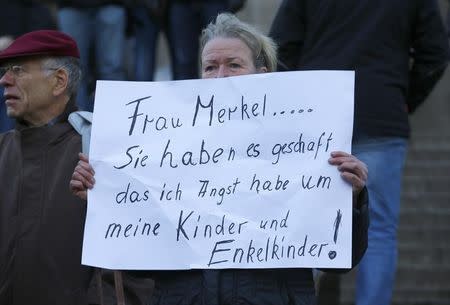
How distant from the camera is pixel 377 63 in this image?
637cm

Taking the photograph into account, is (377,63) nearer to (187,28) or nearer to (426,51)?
(426,51)

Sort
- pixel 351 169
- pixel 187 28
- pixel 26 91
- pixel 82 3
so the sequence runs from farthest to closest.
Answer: pixel 187 28 → pixel 82 3 → pixel 26 91 → pixel 351 169

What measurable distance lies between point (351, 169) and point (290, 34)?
6.86 feet

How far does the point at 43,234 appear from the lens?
523 cm

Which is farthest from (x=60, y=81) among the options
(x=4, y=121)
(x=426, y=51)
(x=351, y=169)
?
(x=4, y=121)

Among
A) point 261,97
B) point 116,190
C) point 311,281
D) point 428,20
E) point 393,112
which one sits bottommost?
point 311,281

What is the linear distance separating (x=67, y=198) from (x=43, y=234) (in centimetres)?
17

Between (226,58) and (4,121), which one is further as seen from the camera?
(4,121)

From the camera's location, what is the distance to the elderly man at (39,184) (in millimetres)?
5230

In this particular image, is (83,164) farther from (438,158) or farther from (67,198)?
(438,158)

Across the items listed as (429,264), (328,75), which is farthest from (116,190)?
(429,264)

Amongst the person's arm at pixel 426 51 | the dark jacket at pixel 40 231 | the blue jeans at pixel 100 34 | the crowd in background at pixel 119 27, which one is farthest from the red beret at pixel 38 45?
the blue jeans at pixel 100 34

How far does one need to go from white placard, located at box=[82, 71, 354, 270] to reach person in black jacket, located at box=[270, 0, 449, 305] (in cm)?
157

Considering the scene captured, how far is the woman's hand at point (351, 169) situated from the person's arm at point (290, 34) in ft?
6.46
